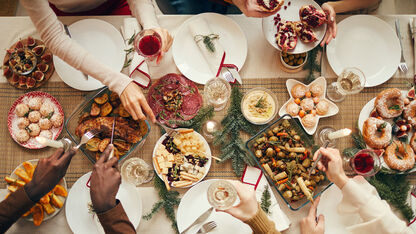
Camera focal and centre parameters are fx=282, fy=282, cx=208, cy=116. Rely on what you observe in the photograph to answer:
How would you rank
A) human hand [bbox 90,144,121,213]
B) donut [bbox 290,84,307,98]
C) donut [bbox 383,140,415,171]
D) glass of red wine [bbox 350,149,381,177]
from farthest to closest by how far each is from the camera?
1. donut [bbox 290,84,307,98]
2. donut [bbox 383,140,415,171]
3. glass of red wine [bbox 350,149,381,177]
4. human hand [bbox 90,144,121,213]

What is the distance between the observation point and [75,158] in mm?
1715

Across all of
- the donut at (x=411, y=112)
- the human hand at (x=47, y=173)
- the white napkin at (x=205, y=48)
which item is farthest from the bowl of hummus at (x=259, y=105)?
the human hand at (x=47, y=173)

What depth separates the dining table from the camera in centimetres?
167

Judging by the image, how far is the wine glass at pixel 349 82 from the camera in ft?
5.32

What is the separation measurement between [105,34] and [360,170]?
1.70m

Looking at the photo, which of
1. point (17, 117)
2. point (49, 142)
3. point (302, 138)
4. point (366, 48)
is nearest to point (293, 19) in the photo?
point (366, 48)

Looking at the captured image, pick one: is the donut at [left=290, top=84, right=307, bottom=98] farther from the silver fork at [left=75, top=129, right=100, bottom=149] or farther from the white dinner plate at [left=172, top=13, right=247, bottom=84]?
the silver fork at [left=75, top=129, right=100, bottom=149]

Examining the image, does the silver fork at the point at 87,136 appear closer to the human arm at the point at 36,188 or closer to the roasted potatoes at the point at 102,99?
the human arm at the point at 36,188

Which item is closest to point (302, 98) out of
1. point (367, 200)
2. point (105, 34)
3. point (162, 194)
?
point (367, 200)

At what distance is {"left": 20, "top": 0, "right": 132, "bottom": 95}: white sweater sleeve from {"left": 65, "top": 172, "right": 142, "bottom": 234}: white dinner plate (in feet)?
1.87

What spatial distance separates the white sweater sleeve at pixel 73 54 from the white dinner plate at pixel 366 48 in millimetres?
1285

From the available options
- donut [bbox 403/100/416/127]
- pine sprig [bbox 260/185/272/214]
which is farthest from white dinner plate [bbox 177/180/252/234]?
donut [bbox 403/100/416/127]

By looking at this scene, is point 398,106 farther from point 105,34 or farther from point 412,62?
point 105,34

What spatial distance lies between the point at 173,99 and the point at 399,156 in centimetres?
136
